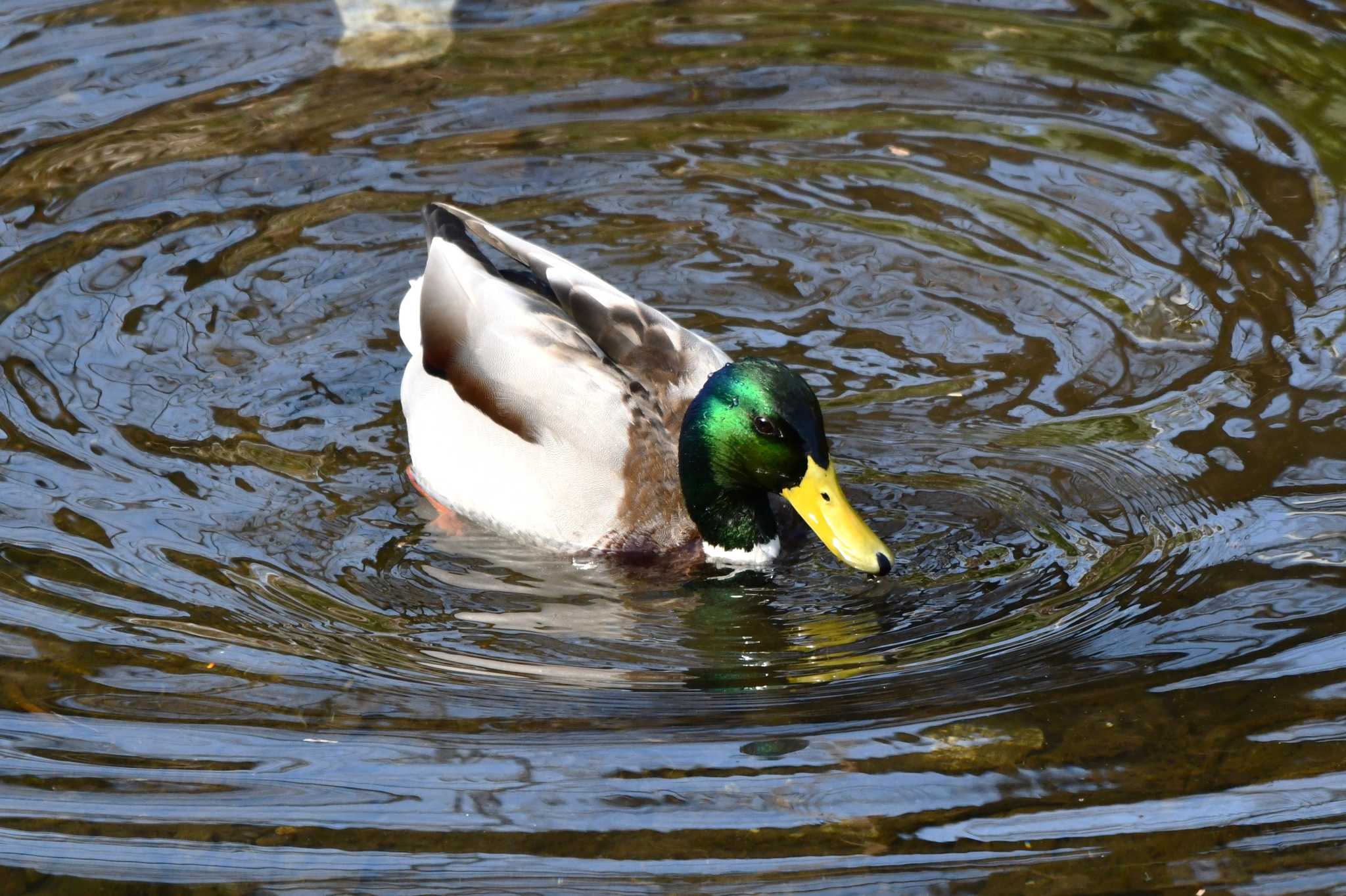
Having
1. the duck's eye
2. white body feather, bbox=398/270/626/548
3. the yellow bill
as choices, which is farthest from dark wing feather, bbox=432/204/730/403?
the yellow bill

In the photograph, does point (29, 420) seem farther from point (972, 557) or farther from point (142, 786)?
point (972, 557)

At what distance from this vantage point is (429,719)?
4762 millimetres

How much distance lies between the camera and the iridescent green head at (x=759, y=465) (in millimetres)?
5355

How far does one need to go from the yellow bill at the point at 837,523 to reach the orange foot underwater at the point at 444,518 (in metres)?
1.41

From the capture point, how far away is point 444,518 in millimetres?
6230

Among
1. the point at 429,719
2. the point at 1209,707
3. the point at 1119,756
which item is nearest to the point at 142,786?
the point at 429,719

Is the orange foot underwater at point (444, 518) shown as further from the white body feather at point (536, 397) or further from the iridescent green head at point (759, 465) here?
the iridescent green head at point (759, 465)

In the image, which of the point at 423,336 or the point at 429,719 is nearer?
the point at 429,719

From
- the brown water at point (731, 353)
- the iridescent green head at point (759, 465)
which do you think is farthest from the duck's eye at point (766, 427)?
the brown water at point (731, 353)

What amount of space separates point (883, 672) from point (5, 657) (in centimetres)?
269

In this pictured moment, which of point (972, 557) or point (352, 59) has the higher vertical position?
point (352, 59)

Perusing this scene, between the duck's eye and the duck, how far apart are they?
0.02m

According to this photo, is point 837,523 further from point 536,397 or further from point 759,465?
point 536,397

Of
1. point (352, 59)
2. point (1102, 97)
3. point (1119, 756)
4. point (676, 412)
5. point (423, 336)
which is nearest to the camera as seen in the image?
point (1119, 756)
